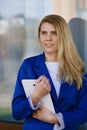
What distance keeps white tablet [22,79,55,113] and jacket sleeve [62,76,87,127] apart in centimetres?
9

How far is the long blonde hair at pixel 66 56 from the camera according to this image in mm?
2037

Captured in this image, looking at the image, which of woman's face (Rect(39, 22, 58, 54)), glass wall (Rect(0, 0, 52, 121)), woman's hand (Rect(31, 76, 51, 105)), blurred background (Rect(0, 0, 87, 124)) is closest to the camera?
woman's hand (Rect(31, 76, 51, 105))

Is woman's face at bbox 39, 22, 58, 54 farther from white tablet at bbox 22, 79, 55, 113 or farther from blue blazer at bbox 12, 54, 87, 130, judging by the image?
white tablet at bbox 22, 79, 55, 113

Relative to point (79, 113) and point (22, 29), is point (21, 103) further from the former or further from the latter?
point (22, 29)

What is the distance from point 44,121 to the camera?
2002 millimetres

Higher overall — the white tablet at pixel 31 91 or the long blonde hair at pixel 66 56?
the long blonde hair at pixel 66 56

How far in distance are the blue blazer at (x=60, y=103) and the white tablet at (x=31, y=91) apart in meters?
0.03

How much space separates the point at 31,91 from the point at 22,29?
1.12m

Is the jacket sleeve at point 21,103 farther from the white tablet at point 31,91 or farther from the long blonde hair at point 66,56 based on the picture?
the long blonde hair at point 66,56

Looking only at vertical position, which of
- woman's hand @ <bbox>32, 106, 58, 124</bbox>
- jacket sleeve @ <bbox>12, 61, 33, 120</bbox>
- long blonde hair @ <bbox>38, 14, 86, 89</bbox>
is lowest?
woman's hand @ <bbox>32, 106, 58, 124</bbox>

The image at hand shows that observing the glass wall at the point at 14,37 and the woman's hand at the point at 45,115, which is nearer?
the woman's hand at the point at 45,115

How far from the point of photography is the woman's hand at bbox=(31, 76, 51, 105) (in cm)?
194

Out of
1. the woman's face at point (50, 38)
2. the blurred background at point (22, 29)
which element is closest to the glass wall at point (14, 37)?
the blurred background at point (22, 29)

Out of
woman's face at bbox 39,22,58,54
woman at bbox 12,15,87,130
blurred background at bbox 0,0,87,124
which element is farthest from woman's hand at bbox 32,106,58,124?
blurred background at bbox 0,0,87,124
